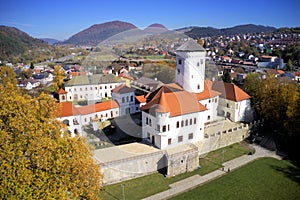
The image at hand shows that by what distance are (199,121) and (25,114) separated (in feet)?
53.2

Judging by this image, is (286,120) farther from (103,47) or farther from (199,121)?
(103,47)

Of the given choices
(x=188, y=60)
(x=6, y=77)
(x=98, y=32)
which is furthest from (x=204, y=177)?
(x=6, y=77)

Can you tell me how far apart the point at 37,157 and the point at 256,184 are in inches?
684

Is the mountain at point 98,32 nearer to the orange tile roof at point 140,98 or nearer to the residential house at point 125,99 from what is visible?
the residential house at point 125,99

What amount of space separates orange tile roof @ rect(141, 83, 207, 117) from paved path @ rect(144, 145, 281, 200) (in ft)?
18.7

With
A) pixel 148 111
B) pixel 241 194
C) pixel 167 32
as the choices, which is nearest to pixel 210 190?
A: pixel 241 194

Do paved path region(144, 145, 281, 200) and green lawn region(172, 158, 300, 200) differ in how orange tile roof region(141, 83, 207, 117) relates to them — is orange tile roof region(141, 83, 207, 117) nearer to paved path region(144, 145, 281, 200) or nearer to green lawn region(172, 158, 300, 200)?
paved path region(144, 145, 281, 200)

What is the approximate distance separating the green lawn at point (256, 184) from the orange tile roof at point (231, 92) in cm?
885

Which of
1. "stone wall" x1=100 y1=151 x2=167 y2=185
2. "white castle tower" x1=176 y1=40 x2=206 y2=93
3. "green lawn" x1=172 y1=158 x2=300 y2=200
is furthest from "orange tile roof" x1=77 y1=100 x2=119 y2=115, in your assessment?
"green lawn" x1=172 y1=158 x2=300 y2=200

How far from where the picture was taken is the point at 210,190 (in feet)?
58.0

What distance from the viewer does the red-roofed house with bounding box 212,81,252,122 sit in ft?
90.8

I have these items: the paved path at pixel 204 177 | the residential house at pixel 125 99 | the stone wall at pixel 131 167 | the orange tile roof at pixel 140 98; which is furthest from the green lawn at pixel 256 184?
the residential house at pixel 125 99

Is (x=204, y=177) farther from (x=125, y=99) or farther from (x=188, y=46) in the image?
(x=125, y=99)

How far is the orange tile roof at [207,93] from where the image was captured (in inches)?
982
